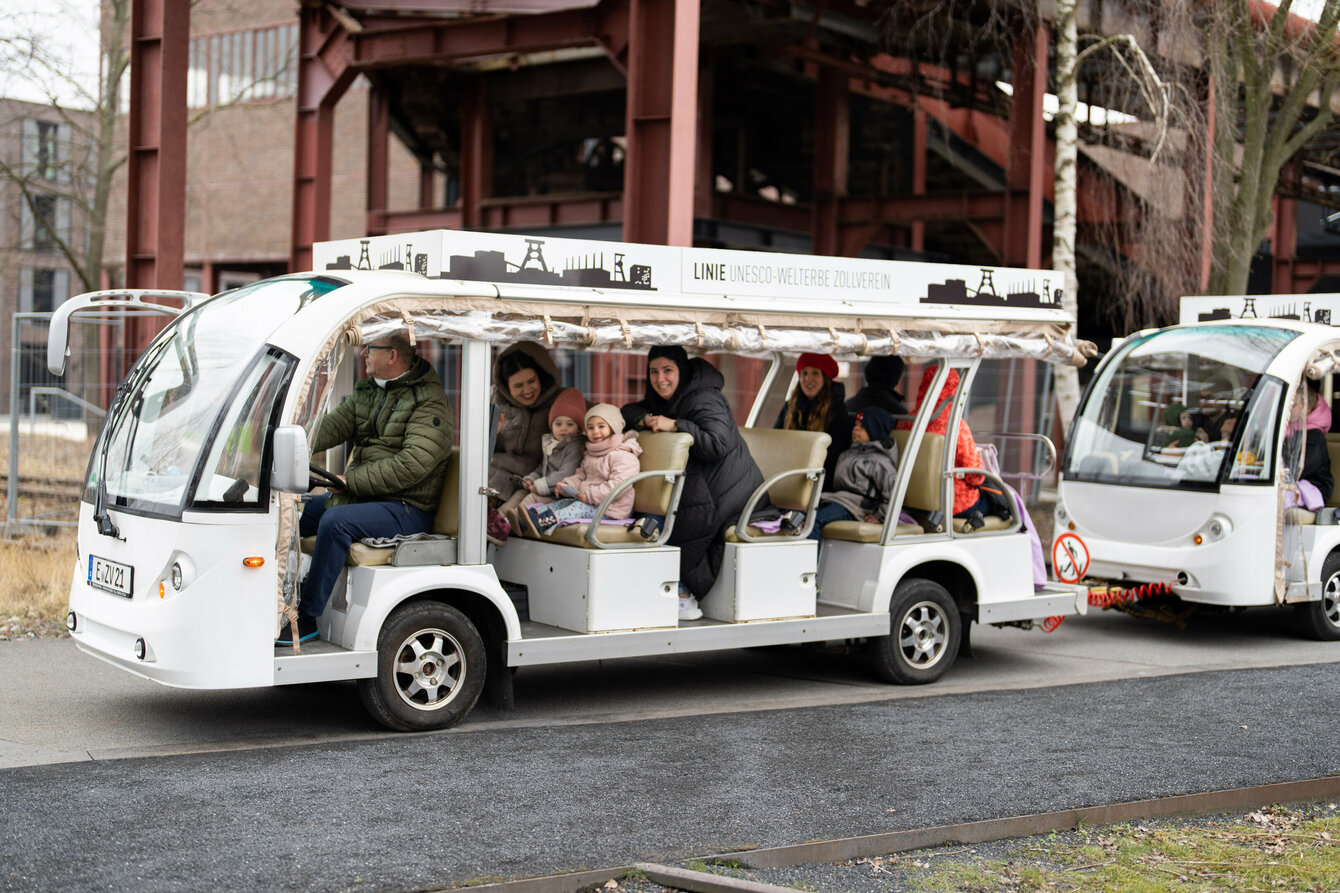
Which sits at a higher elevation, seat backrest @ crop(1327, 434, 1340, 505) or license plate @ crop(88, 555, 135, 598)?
seat backrest @ crop(1327, 434, 1340, 505)

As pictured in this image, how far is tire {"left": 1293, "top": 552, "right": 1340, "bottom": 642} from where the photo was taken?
10.9 m

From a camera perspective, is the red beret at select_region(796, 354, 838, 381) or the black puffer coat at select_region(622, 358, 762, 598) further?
the red beret at select_region(796, 354, 838, 381)

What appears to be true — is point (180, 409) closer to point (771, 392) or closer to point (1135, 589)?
point (771, 392)

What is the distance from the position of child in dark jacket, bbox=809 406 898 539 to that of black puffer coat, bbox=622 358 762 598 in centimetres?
87

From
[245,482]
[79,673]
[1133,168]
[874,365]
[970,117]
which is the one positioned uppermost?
[970,117]

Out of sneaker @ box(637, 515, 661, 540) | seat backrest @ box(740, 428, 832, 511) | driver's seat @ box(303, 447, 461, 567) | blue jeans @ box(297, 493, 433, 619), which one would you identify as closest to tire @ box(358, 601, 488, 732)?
driver's seat @ box(303, 447, 461, 567)

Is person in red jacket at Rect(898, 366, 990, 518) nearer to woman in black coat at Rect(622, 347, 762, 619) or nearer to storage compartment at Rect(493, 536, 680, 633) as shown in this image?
woman in black coat at Rect(622, 347, 762, 619)

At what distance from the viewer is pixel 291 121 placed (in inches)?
1501

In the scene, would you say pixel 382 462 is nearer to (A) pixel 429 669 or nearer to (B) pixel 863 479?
(A) pixel 429 669

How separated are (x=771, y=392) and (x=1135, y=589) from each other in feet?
10.1

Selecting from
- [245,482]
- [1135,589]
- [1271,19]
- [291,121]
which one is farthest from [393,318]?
[291,121]

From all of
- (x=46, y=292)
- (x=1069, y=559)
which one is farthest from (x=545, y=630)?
(x=46, y=292)

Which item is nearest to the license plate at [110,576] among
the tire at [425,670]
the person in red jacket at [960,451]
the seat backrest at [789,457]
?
the tire at [425,670]

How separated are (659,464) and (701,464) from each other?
1.11 ft
